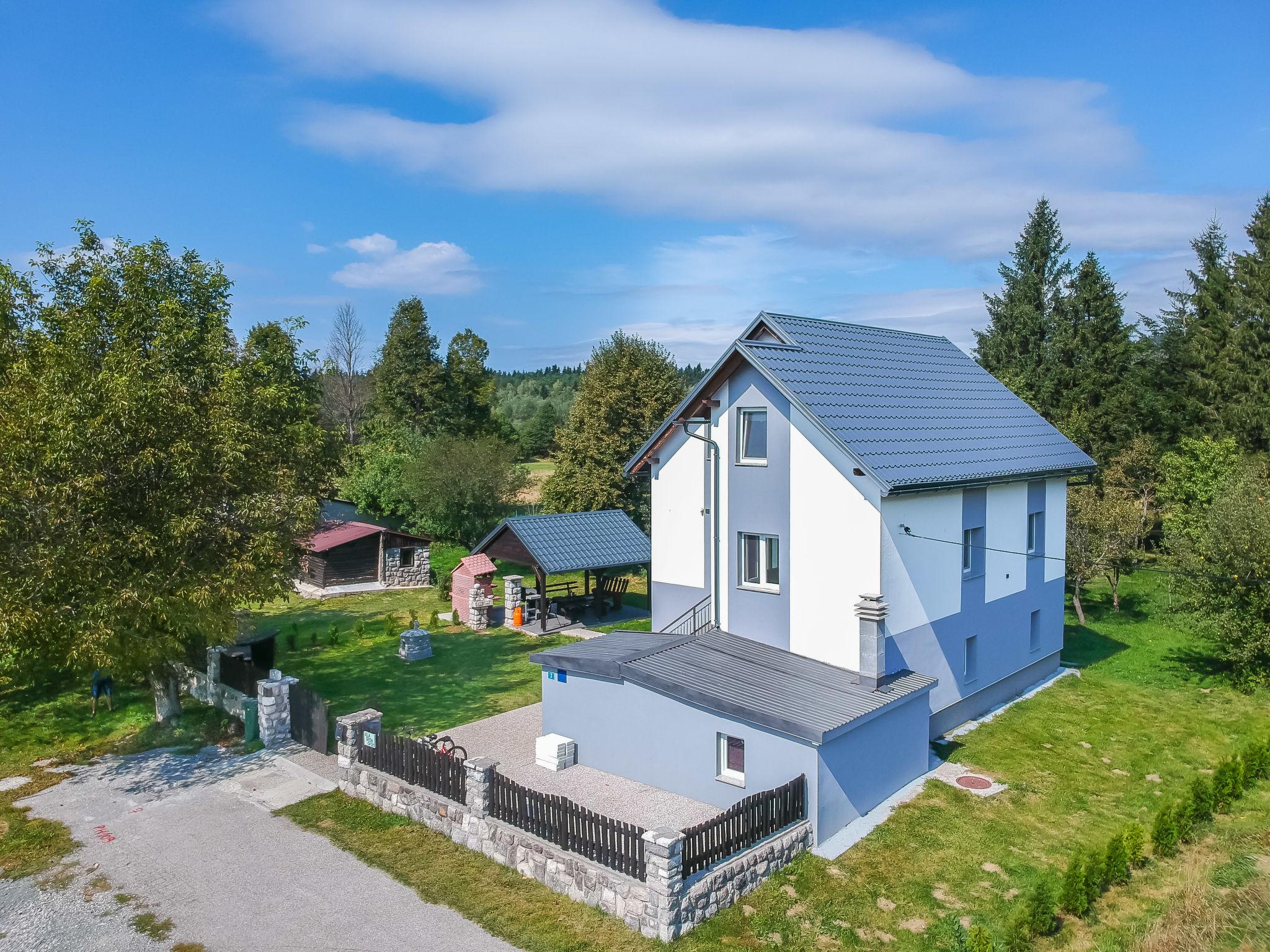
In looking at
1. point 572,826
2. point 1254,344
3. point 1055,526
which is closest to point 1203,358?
point 1254,344

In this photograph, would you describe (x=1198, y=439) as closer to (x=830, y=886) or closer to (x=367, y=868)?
(x=830, y=886)

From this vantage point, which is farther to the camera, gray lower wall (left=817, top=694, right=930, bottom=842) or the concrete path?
gray lower wall (left=817, top=694, right=930, bottom=842)

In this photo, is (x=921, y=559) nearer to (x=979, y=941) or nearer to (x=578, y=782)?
(x=578, y=782)

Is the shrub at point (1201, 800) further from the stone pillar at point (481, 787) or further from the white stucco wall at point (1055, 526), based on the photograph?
the stone pillar at point (481, 787)

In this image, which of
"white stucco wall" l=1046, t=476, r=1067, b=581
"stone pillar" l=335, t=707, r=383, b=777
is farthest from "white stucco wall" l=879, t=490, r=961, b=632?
"stone pillar" l=335, t=707, r=383, b=777

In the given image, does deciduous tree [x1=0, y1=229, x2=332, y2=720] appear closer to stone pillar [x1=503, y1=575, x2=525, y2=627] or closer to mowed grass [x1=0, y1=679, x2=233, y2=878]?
mowed grass [x1=0, y1=679, x2=233, y2=878]

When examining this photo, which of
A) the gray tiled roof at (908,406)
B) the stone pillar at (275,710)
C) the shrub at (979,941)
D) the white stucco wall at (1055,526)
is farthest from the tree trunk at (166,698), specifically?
the white stucco wall at (1055,526)

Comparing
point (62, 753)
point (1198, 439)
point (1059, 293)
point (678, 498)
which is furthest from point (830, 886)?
point (1059, 293)
